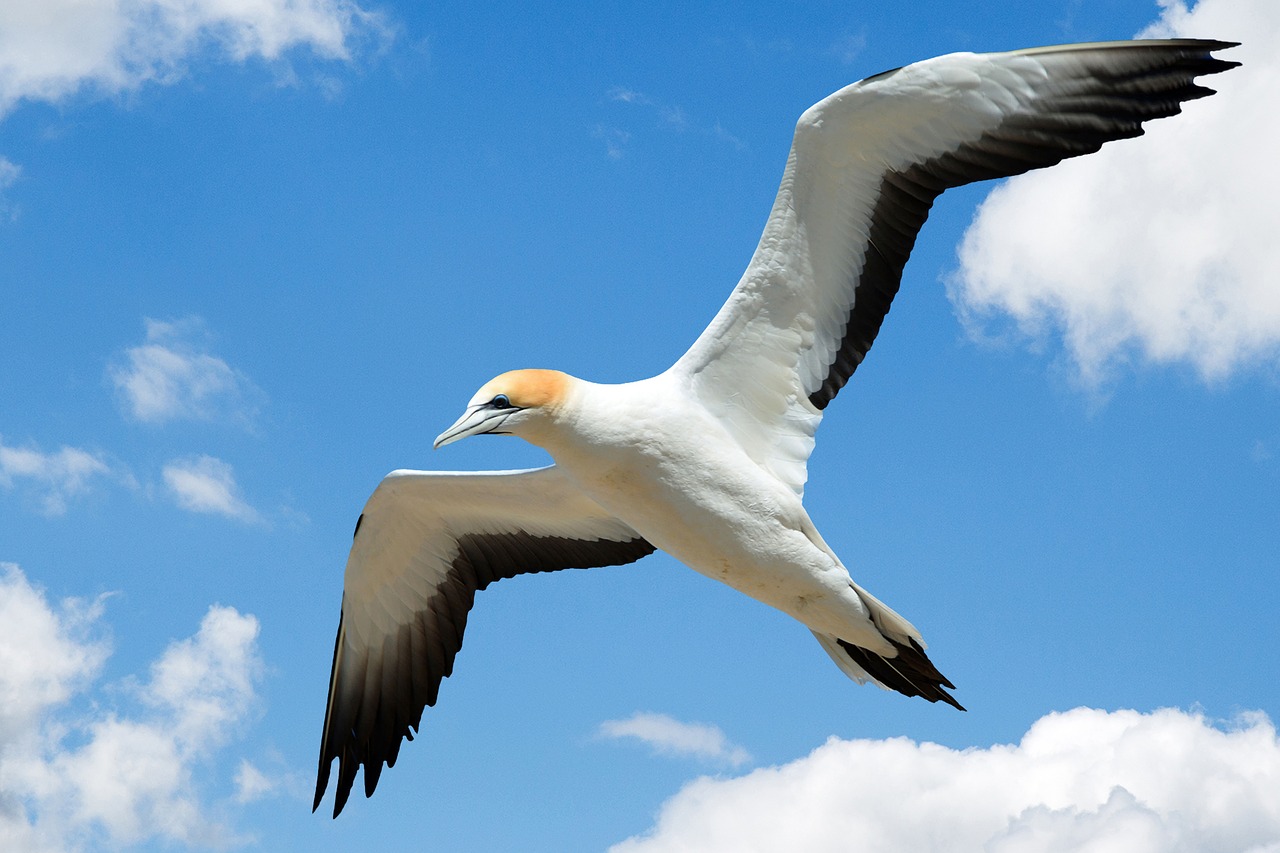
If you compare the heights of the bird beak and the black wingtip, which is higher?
the bird beak

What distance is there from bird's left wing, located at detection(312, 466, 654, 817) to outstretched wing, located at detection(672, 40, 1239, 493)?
1.94 m

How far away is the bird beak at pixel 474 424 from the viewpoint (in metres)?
9.07

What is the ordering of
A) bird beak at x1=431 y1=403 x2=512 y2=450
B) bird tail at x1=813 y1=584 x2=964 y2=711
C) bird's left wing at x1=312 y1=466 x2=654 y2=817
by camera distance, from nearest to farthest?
bird beak at x1=431 y1=403 x2=512 y2=450 → bird tail at x1=813 y1=584 x2=964 y2=711 → bird's left wing at x1=312 y1=466 x2=654 y2=817

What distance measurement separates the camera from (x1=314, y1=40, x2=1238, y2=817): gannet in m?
9.30

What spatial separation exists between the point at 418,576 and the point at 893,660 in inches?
164

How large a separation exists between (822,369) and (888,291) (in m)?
0.73

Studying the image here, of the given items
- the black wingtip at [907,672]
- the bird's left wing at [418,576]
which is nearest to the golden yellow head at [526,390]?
the bird's left wing at [418,576]

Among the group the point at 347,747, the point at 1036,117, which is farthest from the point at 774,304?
the point at 347,747

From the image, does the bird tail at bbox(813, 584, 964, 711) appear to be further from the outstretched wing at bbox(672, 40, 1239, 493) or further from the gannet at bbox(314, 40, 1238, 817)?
the outstretched wing at bbox(672, 40, 1239, 493)

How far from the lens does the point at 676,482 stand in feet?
31.2

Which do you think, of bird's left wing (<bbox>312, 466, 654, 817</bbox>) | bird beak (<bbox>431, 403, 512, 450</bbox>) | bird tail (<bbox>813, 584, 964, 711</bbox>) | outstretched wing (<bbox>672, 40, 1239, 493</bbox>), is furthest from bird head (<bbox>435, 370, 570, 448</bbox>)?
bird tail (<bbox>813, 584, 964, 711</bbox>)

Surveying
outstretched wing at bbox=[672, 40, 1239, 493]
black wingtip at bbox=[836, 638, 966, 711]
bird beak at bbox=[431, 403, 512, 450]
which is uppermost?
outstretched wing at bbox=[672, 40, 1239, 493]

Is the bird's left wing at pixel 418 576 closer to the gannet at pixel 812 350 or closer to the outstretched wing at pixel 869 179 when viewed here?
the gannet at pixel 812 350

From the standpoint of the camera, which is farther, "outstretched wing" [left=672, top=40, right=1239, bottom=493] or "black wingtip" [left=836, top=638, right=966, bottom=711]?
"black wingtip" [left=836, top=638, right=966, bottom=711]
